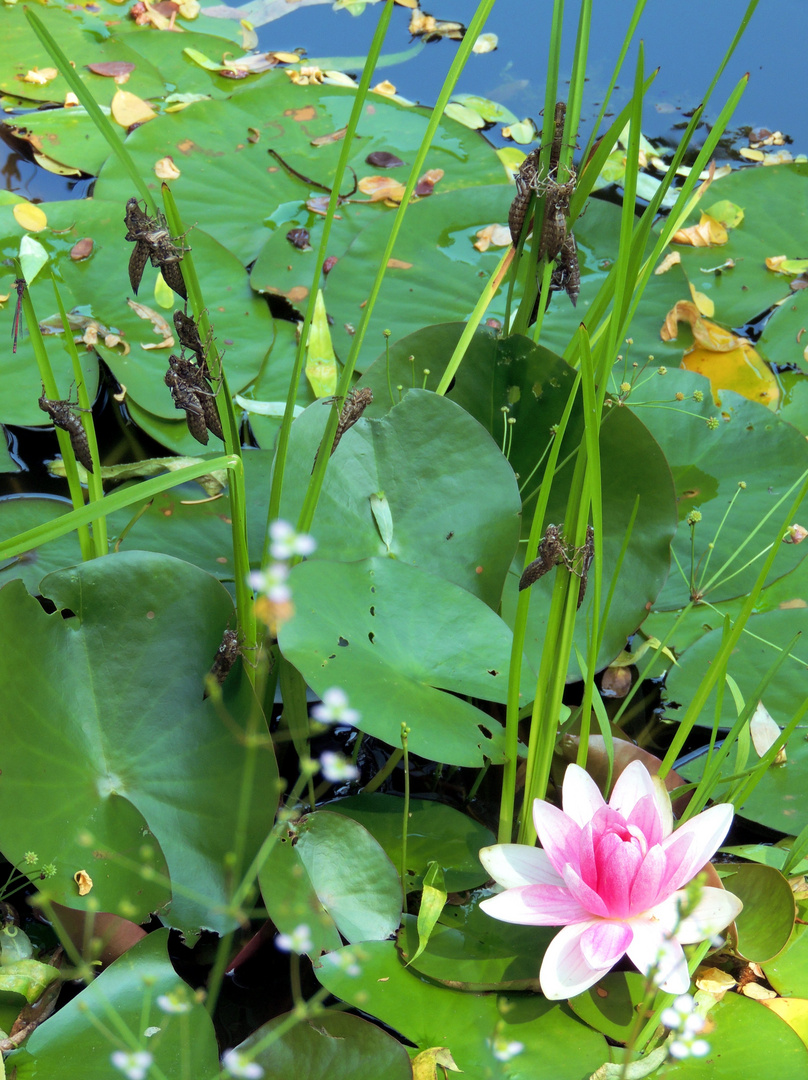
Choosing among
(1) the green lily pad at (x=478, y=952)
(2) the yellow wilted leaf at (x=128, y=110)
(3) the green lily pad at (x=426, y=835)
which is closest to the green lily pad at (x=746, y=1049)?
(1) the green lily pad at (x=478, y=952)

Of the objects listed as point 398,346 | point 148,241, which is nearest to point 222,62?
point 398,346

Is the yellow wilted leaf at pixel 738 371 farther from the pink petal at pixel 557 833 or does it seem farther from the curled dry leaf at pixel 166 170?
the curled dry leaf at pixel 166 170

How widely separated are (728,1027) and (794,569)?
30.7 inches

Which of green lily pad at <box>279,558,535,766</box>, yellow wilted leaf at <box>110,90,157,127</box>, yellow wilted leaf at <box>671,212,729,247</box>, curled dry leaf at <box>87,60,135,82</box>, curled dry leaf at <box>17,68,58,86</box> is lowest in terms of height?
green lily pad at <box>279,558,535,766</box>

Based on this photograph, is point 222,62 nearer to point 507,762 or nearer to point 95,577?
point 95,577

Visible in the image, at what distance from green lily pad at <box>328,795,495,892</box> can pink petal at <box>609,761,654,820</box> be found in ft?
0.58

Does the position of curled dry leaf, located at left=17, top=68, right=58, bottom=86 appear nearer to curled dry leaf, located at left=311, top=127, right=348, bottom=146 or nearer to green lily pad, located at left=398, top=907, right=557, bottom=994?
curled dry leaf, located at left=311, top=127, right=348, bottom=146

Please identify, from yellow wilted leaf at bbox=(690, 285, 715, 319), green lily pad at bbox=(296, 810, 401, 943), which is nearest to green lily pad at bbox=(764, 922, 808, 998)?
green lily pad at bbox=(296, 810, 401, 943)

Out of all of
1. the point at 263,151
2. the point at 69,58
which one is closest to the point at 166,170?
the point at 263,151

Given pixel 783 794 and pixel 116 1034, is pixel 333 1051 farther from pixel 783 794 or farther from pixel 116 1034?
pixel 783 794

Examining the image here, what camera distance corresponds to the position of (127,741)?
3.01ft

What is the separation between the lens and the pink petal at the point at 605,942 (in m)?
0.76

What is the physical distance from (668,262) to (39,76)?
1780 millimetres

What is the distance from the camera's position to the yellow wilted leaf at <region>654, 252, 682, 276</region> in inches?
68.6
